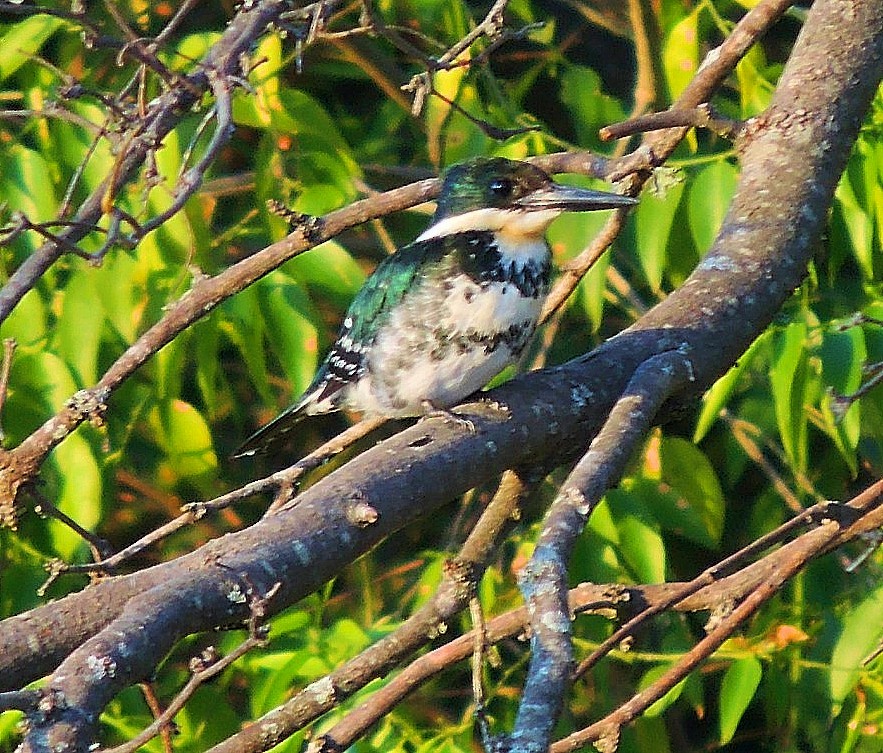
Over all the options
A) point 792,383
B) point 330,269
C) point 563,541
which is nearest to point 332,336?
point 330,269

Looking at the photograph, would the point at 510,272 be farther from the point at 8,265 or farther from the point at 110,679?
the point at 110,679

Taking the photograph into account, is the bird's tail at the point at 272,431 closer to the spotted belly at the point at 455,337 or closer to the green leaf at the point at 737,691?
the spotted belly at the point at 455,337

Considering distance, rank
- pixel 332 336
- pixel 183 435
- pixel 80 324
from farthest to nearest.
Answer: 1. pixel 332 336
2. pixel 183 435
3. pixel 80 324

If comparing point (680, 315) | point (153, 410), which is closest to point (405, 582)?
point (153, 410)

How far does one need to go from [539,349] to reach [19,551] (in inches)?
43.7

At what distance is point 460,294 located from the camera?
1999mm

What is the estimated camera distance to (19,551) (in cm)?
220

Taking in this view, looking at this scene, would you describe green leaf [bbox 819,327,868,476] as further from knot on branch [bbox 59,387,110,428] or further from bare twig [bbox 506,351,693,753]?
knot on branch [bbox 59,387,110,428]

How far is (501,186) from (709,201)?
0.32m

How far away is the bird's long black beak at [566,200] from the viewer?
194cm

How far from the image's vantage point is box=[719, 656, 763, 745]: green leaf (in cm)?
196

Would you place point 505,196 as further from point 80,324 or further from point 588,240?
point 80,324

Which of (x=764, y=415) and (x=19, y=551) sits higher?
(x=19, y=551)

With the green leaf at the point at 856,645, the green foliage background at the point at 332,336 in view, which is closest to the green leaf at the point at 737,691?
the green foliage background at the point at 332,336
